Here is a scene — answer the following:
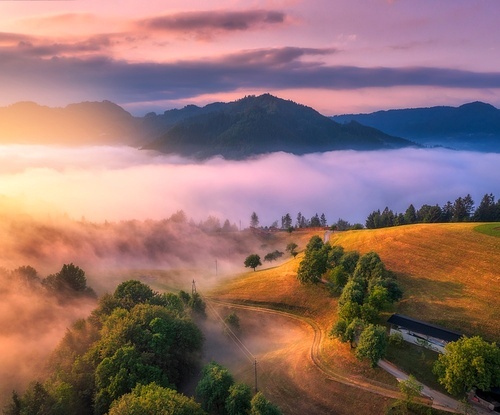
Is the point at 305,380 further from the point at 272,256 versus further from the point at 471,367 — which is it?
the point at 272,256

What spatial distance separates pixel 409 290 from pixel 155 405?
5490 centimetres

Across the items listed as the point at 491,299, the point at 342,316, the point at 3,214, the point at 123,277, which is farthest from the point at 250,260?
the point at 3,214

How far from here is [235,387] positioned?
49.2 meters

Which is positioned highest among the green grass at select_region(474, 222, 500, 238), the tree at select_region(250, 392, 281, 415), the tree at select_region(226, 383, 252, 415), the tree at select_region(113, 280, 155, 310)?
the green grass at select_region(474, 222, 500, 238)

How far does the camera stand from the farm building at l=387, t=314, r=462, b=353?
190ft

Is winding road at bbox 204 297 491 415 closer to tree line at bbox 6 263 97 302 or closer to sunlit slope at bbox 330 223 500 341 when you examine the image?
sunlit slope at bbox 330 223 500 341

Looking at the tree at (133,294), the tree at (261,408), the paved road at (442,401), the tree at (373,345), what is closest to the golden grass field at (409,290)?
the paved road at (442,401)

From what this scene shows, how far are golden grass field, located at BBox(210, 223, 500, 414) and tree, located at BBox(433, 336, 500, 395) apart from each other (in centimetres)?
823

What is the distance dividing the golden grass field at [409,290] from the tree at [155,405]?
59.5 feet

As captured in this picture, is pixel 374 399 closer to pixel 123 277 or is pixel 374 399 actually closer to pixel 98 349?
pixel 98 349

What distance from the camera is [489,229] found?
319 feet

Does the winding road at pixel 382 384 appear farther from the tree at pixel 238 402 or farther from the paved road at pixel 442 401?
the tree at pixel 238 402

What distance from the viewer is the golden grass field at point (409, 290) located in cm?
5784

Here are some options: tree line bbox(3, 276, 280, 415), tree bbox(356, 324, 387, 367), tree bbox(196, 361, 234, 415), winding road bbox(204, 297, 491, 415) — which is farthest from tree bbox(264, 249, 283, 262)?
tree bbox(196, 361, 234, 415)
